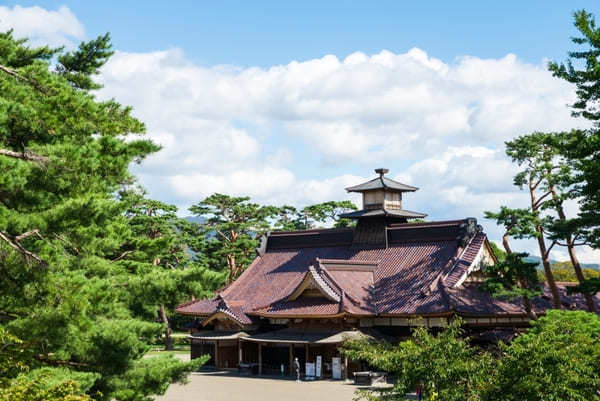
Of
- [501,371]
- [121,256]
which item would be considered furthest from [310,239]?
[501,371]

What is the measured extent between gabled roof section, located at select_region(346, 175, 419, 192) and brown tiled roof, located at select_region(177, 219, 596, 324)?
217 cm

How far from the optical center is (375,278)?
3359 cm

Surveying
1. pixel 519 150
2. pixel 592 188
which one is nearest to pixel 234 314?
pixel 519 150

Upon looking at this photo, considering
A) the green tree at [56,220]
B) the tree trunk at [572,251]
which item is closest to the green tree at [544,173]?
the tree trunk at [572,251]

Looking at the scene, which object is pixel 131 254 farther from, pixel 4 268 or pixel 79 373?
pixel 4 268

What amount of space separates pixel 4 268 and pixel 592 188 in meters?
16.2

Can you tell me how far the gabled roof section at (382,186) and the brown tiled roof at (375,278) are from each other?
7.13 feet

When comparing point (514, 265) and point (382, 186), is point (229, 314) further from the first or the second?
point (514, 265)

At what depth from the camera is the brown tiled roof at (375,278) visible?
30203 millimetres

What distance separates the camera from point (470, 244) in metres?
32.7

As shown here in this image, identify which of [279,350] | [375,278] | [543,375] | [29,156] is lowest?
[279,350]

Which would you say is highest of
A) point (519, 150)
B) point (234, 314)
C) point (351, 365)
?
point (519, 150)

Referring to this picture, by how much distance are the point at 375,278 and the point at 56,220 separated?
23.4m

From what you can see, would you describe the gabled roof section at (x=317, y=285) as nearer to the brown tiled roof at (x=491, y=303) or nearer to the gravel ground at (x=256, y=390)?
the gravel ground at (x=256, y=390)
